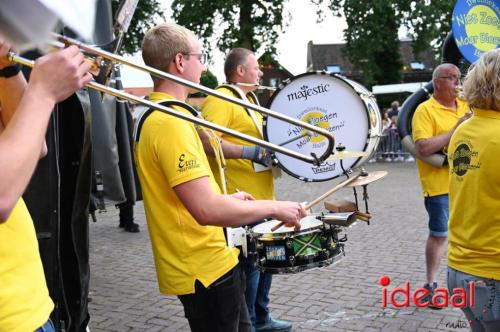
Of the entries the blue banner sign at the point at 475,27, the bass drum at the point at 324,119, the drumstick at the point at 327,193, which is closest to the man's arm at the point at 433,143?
the blue banner sign at the point at 475,27

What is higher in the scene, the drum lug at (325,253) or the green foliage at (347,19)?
the green foliage at (347,19)

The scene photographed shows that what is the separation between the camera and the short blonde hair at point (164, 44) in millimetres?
2393

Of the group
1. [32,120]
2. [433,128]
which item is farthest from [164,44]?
[433,128]

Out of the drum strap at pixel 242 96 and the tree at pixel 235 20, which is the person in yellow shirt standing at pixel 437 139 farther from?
the tree at pixel 235 20

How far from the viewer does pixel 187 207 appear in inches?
83.9

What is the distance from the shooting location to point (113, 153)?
3566 mm

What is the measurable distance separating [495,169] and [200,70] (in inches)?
53.8

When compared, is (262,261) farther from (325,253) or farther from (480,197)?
(480,197)

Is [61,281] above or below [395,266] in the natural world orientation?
above

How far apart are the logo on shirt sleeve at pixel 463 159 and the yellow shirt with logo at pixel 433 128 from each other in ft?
6.05

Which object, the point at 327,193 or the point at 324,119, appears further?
the point at 324,119

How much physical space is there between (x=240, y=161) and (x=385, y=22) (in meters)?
20.6

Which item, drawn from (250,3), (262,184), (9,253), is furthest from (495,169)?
(250,3)

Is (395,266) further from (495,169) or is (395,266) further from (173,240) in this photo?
(173,240)
